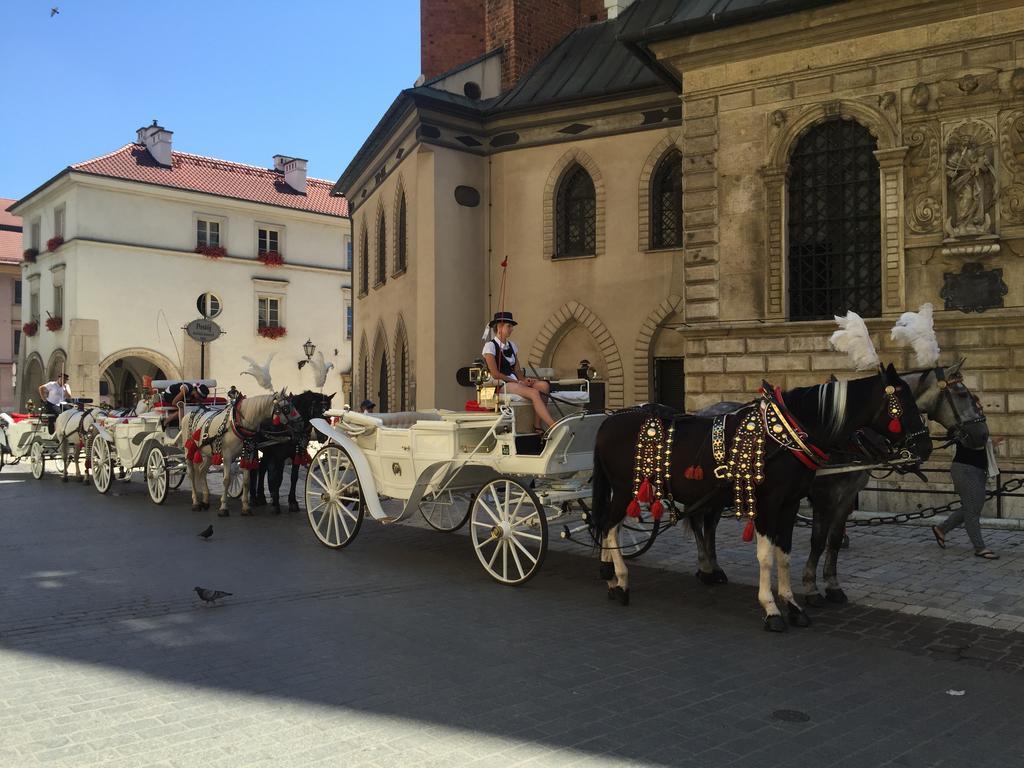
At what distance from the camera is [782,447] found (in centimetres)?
649

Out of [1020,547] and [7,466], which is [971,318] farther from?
[7,466]

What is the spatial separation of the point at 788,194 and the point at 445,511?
7.16 m

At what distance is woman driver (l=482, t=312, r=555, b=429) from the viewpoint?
316 inches

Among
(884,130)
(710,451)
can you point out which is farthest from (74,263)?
(710,451)

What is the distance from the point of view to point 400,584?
7793 mm

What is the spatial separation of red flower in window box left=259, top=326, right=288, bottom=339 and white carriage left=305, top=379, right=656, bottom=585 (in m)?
32.2

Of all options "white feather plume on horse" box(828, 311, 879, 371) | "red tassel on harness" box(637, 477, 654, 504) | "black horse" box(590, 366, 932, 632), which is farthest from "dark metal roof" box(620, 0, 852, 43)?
"red tassel on harness" box(637, 477, 654, 504)

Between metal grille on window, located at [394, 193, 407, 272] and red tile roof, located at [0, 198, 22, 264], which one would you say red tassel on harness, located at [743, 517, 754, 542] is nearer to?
metal grille on window, located at [394, 193, 407, 272]

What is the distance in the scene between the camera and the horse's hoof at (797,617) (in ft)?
20.9

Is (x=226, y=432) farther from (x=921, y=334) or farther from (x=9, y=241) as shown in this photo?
(x=9, y=241)

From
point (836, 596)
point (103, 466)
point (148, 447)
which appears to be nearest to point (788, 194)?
point (836, 596)

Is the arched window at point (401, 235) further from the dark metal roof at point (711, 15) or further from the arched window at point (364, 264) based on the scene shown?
the dark metal roof at point (711, 15)

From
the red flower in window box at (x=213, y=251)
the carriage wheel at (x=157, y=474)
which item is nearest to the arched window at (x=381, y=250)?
the carriage wheel at (x=157, y=474)

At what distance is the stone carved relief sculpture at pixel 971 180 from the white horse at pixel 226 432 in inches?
367
